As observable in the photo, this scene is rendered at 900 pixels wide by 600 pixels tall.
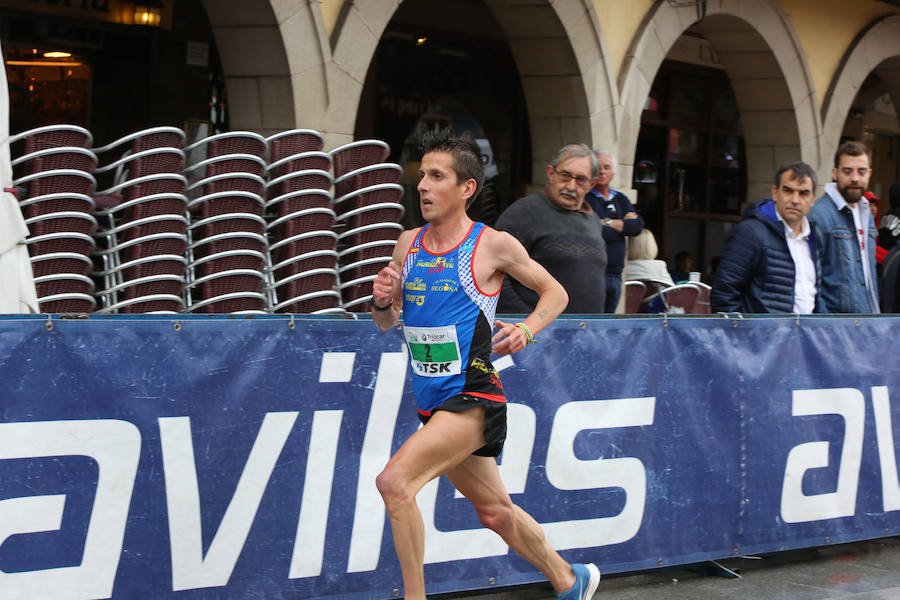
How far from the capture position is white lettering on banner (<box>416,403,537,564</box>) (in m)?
5.17

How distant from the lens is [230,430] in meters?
4.62

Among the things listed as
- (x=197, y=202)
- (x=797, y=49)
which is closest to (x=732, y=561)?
(x=197, y=202)

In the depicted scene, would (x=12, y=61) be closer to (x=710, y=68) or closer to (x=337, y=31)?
(x=337, y=31)

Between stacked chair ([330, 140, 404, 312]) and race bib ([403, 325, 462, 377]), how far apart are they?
226 centimetres

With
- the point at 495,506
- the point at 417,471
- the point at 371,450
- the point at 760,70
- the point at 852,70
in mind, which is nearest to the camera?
the point at 417,471

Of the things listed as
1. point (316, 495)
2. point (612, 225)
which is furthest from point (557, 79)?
point (316, 495)

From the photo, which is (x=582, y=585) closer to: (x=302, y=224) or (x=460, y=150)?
(x=460, y=150)

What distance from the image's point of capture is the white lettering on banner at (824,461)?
631 centimetres

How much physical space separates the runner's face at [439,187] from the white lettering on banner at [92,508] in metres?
1.33

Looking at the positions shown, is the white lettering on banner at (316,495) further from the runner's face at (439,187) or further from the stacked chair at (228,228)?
the stacked chair at (228,228)

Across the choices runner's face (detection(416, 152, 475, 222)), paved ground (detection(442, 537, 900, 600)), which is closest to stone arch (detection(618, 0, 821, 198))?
paved ground (detection(442, 537, 900, 600))

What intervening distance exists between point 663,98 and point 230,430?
1341cm

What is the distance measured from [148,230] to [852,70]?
11489 mm

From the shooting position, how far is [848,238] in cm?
732
